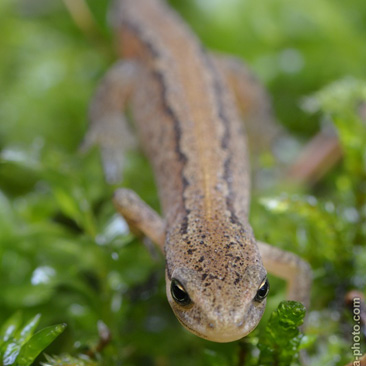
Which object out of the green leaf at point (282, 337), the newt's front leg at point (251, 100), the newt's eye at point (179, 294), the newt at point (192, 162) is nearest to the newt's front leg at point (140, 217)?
the newt at point (192, 162)

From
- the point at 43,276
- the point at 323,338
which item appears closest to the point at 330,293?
the point at 323,338

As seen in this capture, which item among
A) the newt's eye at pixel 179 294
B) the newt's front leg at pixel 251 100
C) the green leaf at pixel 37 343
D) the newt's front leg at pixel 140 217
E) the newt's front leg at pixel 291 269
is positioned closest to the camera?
the green leaf at pixel 37 343

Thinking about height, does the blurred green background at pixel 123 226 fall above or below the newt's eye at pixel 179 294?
below

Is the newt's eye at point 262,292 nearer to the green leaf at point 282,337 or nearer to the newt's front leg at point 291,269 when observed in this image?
the green leaf at point 282,337

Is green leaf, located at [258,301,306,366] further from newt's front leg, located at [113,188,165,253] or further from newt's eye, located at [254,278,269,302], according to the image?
newt's front leg, located at [113,188,165,253]

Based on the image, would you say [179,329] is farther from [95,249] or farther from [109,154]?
[109,154]
